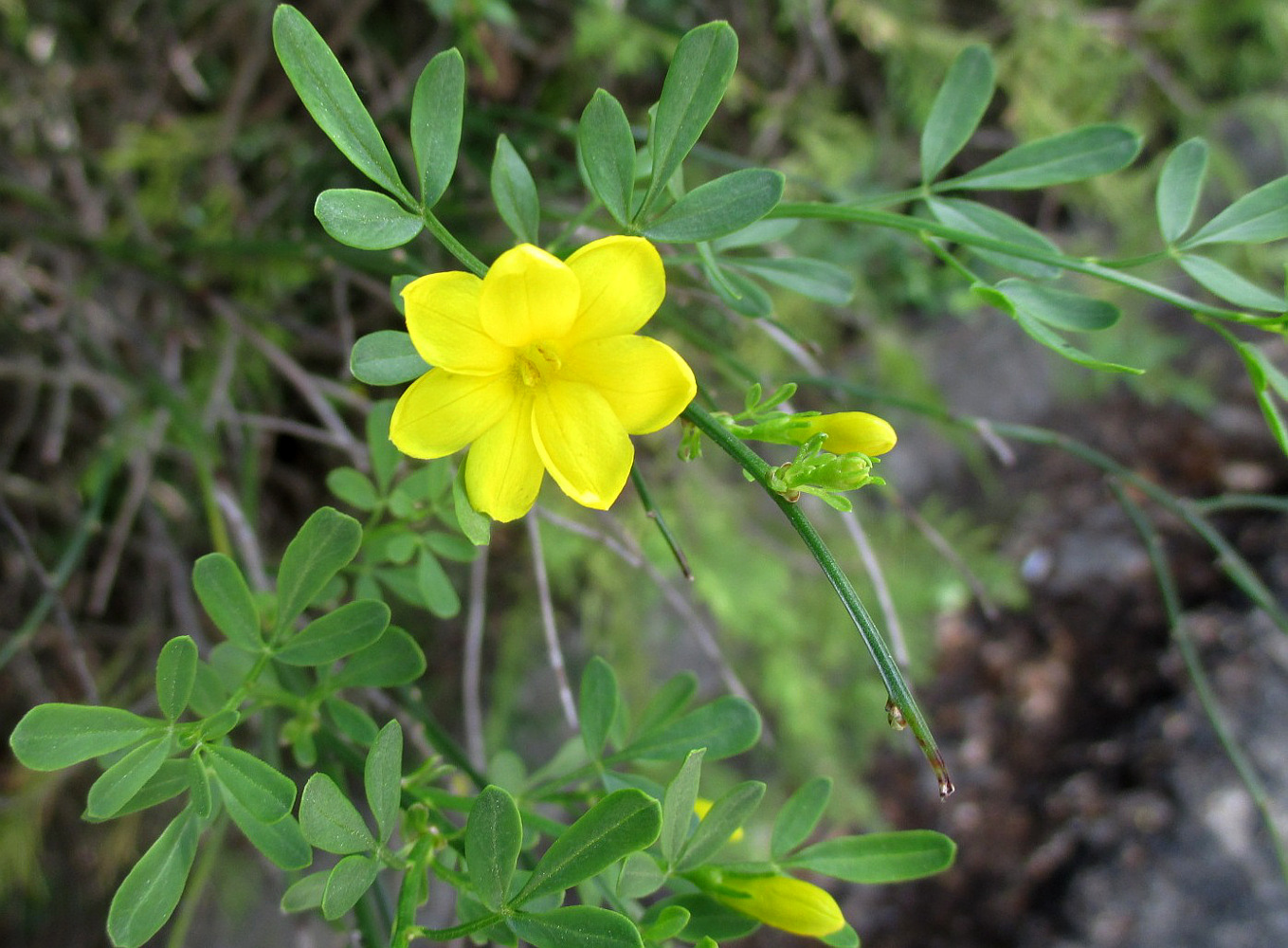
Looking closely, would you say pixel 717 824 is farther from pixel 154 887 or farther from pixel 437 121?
pixel 437 121

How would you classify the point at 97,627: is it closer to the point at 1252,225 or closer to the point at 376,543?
the point at 376,543

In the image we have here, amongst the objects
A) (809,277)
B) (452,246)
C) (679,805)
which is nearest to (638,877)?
(679,805)

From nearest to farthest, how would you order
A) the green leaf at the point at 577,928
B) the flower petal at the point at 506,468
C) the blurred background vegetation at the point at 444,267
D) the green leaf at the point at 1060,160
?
the green leaf at the point at 577,928 < the flower petal at the point at 506,468 < the green leaf at the point at 1060,160 < the blurred background vegetation at the point at 444,267

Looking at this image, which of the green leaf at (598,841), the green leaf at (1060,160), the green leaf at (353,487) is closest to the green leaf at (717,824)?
the green leaf at (598,841)

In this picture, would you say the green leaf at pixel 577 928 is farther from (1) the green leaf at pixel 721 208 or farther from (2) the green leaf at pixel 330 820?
(1) the green leaf at pixel 721 208

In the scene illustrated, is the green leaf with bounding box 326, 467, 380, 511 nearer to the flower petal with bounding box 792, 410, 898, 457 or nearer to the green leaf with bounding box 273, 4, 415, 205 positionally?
the green leaf with bounding box 273, 4, 415, 205

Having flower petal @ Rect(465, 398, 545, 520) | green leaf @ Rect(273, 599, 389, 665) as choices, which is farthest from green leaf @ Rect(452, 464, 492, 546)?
green leaf @ Rect(273, 599, 389, 665)

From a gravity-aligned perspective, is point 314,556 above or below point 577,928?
above
